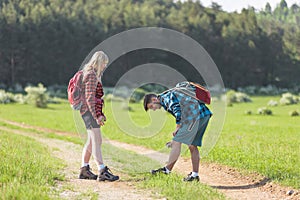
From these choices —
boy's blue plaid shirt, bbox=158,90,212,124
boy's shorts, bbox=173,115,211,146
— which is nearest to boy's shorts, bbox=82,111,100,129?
boy's blue plaid shirt, bbox=158,90,212,124

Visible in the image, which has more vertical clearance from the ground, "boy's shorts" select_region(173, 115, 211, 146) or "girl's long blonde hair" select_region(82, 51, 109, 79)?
"girl's long blonde hair" select_region(82, 51, 109, 79)

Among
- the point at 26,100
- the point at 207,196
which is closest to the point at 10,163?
the point at 207,196

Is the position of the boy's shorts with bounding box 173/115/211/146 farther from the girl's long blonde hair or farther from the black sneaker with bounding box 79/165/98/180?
the girl's long blonde hair

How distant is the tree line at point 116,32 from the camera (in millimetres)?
69625

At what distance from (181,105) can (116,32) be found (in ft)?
246

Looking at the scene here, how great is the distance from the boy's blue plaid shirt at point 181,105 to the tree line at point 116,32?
48.2 metres

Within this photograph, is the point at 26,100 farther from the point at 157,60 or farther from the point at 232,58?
the point at 232,58

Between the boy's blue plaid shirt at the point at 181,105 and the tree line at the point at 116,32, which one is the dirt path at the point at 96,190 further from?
the tree line at the point at 116,32

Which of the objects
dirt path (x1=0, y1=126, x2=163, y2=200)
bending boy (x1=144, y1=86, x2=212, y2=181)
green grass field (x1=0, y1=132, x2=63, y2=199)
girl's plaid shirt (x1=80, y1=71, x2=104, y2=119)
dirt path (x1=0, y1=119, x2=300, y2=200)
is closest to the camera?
green grass field (x1=0, y1=132, x2=63, y2=199)

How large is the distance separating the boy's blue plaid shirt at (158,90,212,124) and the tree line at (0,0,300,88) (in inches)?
1896

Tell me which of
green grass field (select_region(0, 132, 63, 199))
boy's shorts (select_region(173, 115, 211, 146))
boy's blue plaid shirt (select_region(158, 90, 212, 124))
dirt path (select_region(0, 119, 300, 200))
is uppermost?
boy's blue plaid shirt (select_region(158, 90, 212, 124))

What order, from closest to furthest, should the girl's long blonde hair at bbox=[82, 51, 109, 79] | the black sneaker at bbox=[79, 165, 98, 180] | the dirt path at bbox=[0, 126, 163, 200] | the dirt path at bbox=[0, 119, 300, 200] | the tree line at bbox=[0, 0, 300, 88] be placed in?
the dirt path at bbox=[0, 126, 163, 200] < the dirt path at bbox=[0, 119, 300, 200] < the girl's long blonde hair at bbox=[82, 51, 109, 79] < the black sneaker at bbox=[79, 165, 98, 180] < the tree line at bbox=[0, 0, 300, 88]

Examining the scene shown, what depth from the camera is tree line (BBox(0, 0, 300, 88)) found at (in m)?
69.6

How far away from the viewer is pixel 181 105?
10031mm
